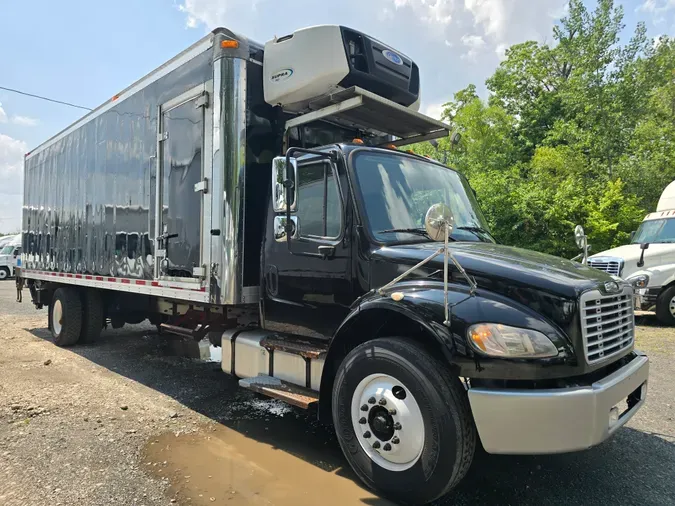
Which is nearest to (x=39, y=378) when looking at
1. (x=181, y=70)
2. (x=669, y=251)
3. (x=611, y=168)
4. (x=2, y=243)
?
(x=181, y=70)

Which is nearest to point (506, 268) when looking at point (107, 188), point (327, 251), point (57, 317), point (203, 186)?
point (327, 251)

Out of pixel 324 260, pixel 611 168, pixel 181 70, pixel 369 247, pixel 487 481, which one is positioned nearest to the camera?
pixel 487 481

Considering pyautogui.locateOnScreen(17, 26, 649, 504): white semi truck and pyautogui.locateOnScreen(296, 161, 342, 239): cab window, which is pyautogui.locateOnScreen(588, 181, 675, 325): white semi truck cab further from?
pyautogui.locateOnScreen(296, 161, 342, 239): cab window

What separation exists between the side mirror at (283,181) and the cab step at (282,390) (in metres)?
1.47

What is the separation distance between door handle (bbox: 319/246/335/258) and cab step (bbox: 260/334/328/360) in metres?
0.77

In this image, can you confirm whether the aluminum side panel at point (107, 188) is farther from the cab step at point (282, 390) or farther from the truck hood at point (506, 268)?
the truck hood at point (506, 268)

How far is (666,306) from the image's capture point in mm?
10055

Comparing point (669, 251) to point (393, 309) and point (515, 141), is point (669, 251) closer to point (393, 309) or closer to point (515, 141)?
point (393, 309)

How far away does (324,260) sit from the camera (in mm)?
4016

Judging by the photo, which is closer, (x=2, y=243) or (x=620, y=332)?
(x=620, y=332)

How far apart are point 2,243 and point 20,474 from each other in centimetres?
3382

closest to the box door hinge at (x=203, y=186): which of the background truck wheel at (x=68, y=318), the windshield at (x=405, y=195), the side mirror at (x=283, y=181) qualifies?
the side mirror at (x=283, y=181)

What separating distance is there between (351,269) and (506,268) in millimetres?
1157

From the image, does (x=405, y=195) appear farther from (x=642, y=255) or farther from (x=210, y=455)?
(x=642, y=255)
